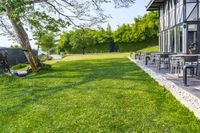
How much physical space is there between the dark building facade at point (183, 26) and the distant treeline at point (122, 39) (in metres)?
20.1

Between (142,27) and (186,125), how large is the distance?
37286mm

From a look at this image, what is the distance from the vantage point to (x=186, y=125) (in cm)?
486

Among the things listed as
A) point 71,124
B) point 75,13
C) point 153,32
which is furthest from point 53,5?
point 153,32

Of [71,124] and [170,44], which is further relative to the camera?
A: [170,44]

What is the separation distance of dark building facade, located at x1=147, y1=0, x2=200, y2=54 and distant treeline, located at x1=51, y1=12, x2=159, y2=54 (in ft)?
66.1

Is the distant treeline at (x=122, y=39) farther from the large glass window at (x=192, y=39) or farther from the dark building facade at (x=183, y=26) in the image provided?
the large glass window at (x=192, y=39)

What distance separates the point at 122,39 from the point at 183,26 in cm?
2874

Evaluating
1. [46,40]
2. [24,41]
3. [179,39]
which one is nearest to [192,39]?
[179,39]

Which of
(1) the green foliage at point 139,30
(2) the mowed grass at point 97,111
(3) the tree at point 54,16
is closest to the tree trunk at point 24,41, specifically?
(3) the tree at point 54,16

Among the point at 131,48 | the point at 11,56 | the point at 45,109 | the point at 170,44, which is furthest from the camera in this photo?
the point at 131,48

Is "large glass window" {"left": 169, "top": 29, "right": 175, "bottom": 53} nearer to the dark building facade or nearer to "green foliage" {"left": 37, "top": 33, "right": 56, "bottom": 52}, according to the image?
the dark building facade

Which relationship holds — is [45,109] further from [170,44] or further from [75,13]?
[170,44]

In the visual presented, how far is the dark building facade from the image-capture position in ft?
49.9

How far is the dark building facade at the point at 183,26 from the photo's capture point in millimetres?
15203
